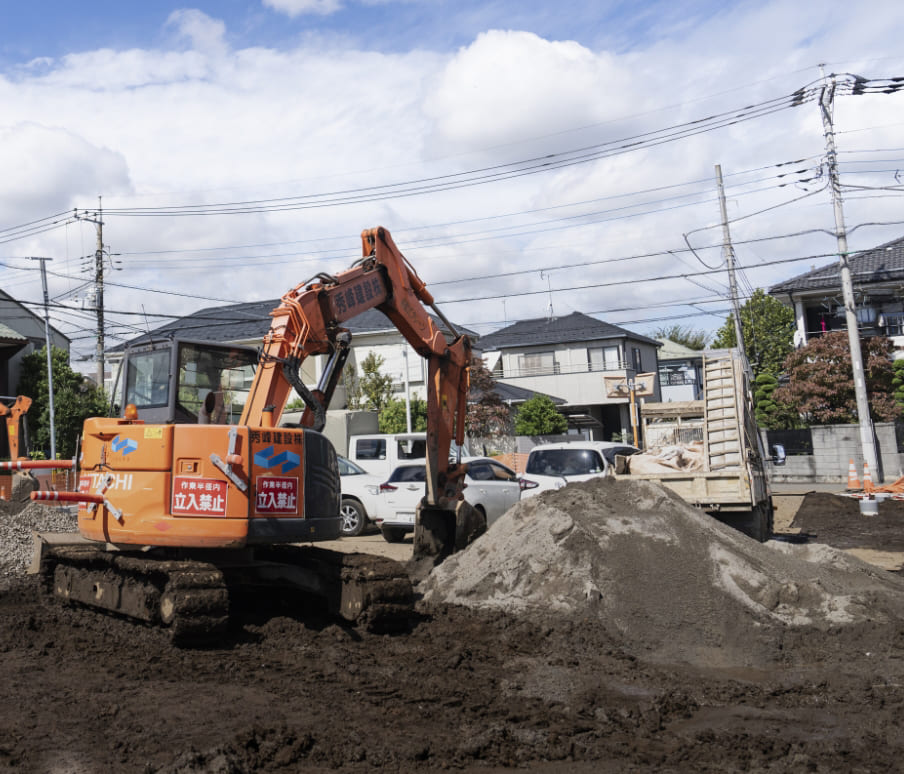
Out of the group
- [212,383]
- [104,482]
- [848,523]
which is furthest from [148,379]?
[848,523]

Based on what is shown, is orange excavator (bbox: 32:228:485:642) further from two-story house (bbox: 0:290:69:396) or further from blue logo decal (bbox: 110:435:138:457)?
two-story house (bbox: 0:290:69:396)

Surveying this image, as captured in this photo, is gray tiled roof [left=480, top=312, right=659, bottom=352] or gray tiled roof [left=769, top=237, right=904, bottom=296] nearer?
gray tiled roof [left=769, top=237, right=904, bottom=296]

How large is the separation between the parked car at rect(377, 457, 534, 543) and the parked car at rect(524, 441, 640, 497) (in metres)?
0.34

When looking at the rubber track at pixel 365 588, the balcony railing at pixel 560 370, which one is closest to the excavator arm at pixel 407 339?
the rubber track at pixel 365 588

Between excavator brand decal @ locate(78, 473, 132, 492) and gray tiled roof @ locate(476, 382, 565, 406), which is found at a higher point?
gray tiled roof @ locate(476, 382, 565, 406)

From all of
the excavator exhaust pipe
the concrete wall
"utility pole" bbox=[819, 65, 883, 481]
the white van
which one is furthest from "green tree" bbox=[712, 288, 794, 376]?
the excavator exhaust pipe

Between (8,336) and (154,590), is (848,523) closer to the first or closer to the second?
(154,590)

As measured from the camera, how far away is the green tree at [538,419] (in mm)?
39469

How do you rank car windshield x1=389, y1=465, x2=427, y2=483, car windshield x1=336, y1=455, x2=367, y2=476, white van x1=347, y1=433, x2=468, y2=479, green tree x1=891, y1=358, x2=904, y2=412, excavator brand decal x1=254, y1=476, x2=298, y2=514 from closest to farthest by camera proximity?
1. excavator brand decal x1=254, y1=476, x2=298, y2=514
2. car windshield x1=389, y1=465, x2=427, y2=483
3. car windshield x1=336, y1=455, x2=367, y2=476
4. white van x1=347, y1=433, x2=468, y2=479
5. green tree x1=891, y1=358, x2=904, y2=412

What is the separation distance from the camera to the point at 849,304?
26.1 m

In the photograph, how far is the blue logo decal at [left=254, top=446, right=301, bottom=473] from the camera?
787 centimetres

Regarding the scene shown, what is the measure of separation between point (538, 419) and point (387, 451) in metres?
21.4

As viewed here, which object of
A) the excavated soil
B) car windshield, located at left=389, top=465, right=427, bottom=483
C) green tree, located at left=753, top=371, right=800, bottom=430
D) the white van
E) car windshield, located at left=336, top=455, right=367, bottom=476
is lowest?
the excavated soil

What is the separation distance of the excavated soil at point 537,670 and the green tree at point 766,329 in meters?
34.9
